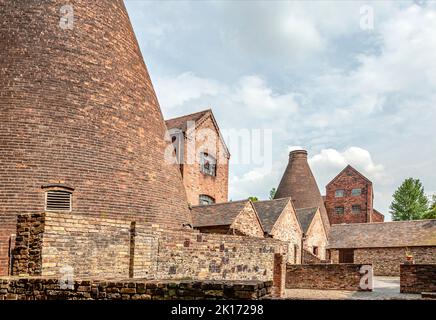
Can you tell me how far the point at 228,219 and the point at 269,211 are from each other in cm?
826

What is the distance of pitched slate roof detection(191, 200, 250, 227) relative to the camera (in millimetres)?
20266

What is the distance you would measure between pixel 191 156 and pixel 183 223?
13395 millimetres

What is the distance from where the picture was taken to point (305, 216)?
33.9 metres

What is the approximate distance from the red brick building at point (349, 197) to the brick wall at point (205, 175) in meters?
22.2

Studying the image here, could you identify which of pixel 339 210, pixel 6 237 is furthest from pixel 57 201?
pixel 339 210

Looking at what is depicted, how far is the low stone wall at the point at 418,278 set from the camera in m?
16.0

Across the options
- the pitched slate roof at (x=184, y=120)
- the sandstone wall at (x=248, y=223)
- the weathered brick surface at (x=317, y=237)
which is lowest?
the weathered brick surface at (x=317, y=237)

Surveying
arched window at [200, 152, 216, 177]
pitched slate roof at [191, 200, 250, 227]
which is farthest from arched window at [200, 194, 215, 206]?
pitched slate roof at [191, 200, 250, 227]

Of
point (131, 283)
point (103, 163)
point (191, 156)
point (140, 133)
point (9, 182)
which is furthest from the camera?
point (191, 156)

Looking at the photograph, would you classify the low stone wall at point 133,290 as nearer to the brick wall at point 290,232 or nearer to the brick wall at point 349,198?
the brick wall at point 290,232

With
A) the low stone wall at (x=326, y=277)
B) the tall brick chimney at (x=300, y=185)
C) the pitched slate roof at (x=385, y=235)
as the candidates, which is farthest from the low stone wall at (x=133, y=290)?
the tall brick chimney at (x=300, y=185)

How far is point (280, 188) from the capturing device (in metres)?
37.8
